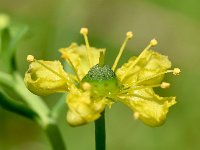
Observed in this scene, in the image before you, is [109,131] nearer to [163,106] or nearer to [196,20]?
[196,20]

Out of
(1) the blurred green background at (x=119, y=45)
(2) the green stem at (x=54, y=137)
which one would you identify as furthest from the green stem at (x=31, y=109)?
(1) the blurred green background at (x=119, y=45)

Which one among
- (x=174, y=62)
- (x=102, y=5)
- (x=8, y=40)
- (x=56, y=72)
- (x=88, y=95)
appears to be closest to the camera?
(x=88, y=95)

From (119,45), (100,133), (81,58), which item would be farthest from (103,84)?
(119,45)

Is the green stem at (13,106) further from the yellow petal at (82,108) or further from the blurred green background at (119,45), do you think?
the blurred green background at (119,45)

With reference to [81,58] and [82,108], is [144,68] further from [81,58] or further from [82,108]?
[82,108]

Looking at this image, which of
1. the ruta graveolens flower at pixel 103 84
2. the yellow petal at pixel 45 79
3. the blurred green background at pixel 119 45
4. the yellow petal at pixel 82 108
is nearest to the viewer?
the yellow petal at pixel 82 108

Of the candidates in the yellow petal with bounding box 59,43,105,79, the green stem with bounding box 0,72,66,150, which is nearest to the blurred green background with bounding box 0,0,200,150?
the green stem with bounding box 0,72,66,150

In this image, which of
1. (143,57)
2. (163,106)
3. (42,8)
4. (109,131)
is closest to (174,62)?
(109,131)
